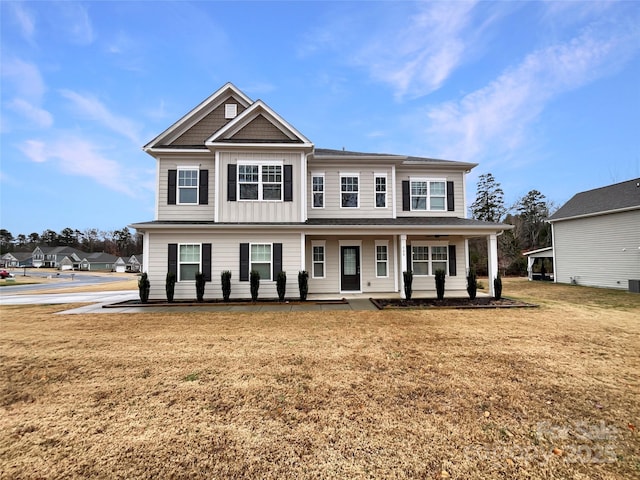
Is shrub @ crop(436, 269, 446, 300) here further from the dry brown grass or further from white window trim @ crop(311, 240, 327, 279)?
white window trim @ crop(311, 240, 327, 279)

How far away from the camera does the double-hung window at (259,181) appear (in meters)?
12.4

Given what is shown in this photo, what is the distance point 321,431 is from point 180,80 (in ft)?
86.3

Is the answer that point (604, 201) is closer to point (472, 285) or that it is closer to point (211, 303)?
point (472, 285)

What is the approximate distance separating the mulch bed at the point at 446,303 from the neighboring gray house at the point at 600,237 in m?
10.5

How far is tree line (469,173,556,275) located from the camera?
31730 millimetres

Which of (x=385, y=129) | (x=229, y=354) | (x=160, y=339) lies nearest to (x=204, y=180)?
(x=160, y=339)

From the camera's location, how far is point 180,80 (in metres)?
22.6

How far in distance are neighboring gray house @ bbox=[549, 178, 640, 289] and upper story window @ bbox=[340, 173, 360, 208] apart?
584 inches

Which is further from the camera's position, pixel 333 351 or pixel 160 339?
pixel 160 339

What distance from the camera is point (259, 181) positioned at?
12383 millimetres

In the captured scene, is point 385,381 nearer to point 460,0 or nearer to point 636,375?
point 636,375

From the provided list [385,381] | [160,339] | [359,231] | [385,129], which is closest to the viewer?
[385,381]

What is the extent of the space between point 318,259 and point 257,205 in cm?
365

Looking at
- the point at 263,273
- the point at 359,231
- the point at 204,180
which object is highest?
the point at 204,180
